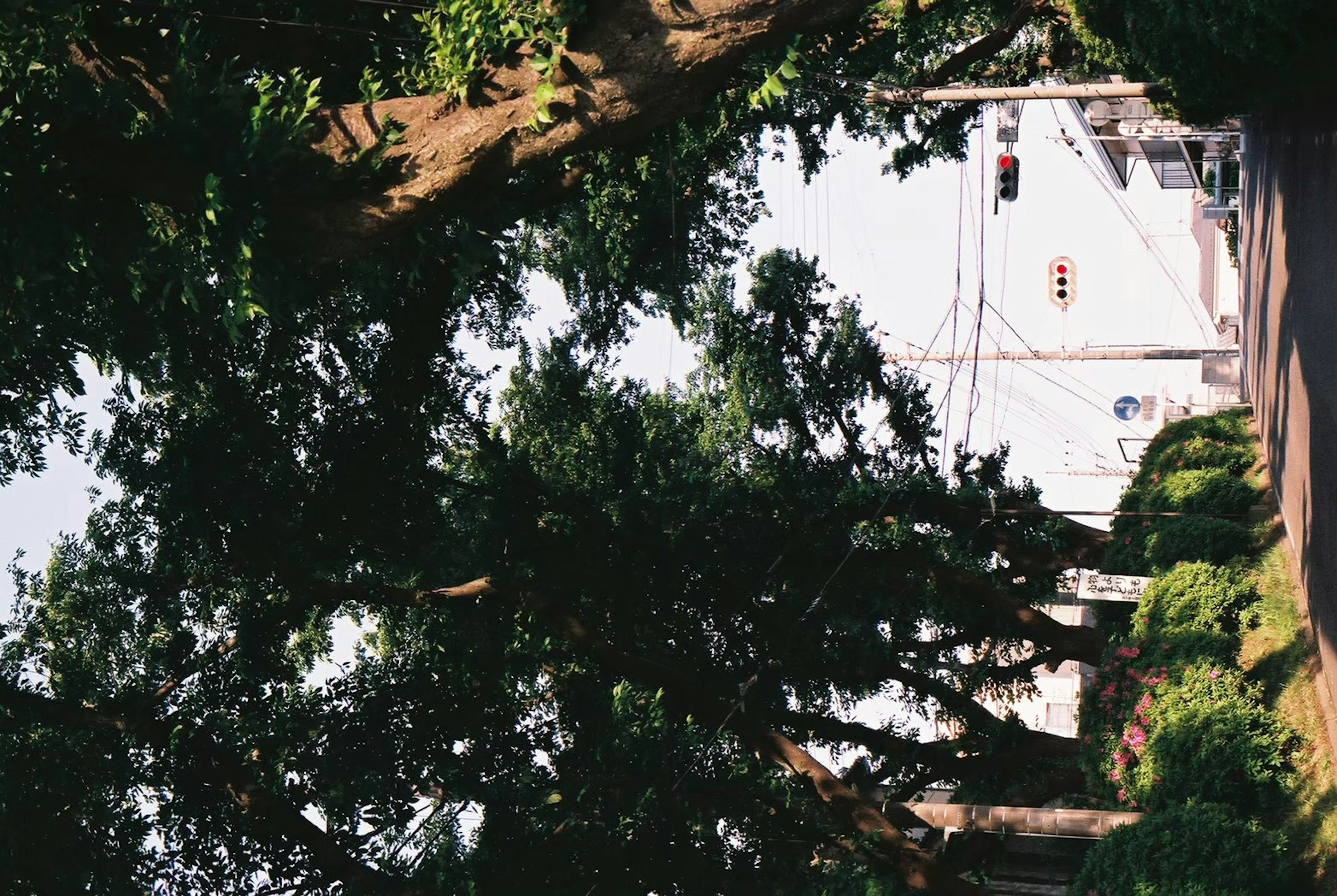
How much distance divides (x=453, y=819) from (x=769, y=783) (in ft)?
13.3

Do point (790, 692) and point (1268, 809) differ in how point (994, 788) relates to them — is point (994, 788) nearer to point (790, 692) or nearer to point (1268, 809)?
point (790, 692)

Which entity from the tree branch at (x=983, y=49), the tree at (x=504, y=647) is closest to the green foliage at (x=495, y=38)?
the tree at (x=504, y=647)

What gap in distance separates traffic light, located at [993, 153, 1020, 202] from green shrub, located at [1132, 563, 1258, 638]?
8288mm

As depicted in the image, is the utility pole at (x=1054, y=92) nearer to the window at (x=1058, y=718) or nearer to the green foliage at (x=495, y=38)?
the green foliage at (x=495, y=38)

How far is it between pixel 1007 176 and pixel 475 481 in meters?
10.3

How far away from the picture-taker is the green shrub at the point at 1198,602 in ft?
46.4

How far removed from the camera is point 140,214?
8.85 metres

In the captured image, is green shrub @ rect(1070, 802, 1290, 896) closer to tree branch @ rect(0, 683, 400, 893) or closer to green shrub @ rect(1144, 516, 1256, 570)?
green shrub @ rect(1144, 516, 1256, 570)

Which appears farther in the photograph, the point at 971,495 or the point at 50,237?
the point at 971,495

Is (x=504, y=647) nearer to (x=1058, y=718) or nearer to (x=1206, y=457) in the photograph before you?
(x=1206, y=457)

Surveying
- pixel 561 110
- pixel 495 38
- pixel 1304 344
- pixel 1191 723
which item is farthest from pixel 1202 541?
pixel 495 38

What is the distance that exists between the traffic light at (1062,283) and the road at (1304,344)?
1220cm

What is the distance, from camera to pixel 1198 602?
1439 centimetres

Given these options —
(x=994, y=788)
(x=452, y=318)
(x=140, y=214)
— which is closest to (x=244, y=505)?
(x=452, y=318)
